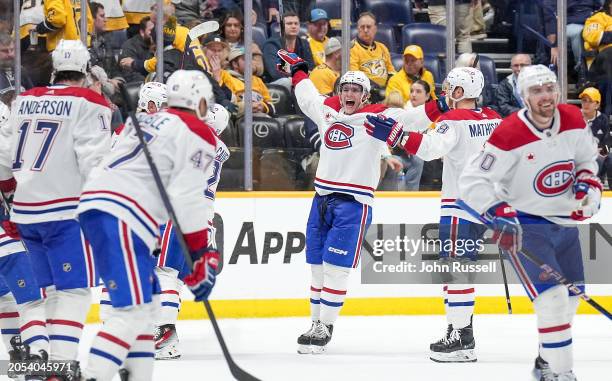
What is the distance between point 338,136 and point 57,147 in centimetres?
184

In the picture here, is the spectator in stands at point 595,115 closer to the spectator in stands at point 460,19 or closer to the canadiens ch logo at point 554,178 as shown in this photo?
the spectator in stands at point 460,19

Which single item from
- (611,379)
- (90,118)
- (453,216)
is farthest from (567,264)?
(90,118)

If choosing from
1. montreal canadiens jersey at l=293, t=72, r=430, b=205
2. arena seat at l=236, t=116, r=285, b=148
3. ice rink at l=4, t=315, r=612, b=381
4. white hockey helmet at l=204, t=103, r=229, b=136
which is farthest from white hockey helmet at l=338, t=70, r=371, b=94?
arena seat at l=236, t=116, r=285, b=148

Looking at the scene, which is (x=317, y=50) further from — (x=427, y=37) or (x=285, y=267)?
(x=285, y=267)

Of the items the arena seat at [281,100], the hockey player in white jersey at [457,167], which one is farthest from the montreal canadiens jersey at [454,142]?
the arena seat at [281,100]

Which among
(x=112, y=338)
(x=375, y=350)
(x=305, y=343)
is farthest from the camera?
(x=375, y=350)

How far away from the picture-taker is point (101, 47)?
736 cm

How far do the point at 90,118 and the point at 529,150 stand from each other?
1651mm

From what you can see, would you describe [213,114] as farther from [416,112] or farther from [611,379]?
[611,379]

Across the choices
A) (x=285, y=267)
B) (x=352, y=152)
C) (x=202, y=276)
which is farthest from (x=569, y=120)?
(x=285, y=267)

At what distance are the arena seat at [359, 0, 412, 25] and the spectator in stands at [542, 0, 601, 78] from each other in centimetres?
92

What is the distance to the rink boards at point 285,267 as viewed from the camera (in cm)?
720

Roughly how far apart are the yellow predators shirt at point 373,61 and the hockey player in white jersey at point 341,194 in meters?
1.70

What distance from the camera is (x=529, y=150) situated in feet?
14.3
